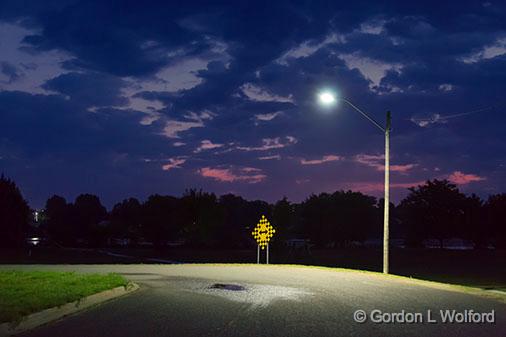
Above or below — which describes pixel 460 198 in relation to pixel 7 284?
above

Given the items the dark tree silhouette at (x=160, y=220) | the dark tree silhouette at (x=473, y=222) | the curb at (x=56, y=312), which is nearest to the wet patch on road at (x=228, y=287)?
the curb at (x=56, y=312)

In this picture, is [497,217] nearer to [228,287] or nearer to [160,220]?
[160,220]

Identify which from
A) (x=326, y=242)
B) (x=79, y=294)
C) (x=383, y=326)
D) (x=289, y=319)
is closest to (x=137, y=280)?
(x=79, y=294)

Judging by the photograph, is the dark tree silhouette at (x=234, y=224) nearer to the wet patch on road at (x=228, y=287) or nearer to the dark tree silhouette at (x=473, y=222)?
the dark tree silhouette at (x=473, y=222)

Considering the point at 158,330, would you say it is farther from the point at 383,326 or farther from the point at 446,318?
the point at 446,318

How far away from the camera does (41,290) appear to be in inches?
618

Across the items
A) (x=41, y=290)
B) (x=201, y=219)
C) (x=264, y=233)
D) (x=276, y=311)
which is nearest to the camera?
(x=276, y=311)

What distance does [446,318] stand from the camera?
12.6 meters

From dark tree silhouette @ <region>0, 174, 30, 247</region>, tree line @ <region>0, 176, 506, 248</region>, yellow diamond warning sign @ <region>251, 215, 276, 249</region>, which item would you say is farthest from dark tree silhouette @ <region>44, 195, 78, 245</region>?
yellow diamond warning sign @ <region>251, 215, 276, 249</region>

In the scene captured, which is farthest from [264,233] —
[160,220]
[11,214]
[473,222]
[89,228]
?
[89,228]

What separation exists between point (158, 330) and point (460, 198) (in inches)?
3943

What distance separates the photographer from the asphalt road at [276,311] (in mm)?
10805

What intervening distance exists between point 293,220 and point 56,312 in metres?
123

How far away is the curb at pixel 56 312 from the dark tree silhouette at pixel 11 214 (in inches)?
2633
